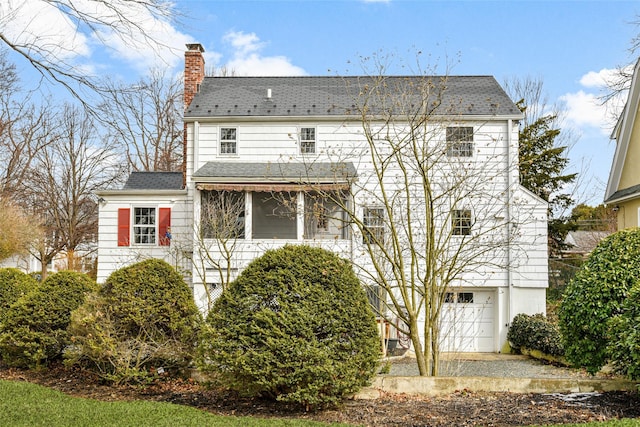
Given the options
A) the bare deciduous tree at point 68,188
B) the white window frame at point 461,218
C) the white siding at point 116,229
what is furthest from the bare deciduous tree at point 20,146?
the white window frame at point 461,218

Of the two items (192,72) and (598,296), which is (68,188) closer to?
(192,72)

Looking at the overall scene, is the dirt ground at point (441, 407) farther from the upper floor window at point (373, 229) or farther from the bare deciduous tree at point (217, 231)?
the bare deciduous tree at point (217, 231)

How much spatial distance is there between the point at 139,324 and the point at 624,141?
43.8 feet

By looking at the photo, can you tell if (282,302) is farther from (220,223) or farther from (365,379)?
(220,223)

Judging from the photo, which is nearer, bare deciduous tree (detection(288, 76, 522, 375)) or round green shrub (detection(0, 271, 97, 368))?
bare deciduous tree (detection(288, 76, 522, 375))

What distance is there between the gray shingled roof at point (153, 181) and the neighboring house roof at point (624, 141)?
44.1 feet

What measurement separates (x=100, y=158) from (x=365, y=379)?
30166 millimetres

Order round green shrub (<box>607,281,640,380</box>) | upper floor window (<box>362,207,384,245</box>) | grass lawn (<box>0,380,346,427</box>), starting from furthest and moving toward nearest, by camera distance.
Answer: upper floor window (<box>362,207,384,245</box>) < round green shrub (<box>607,281,640,380</box>) < grass lawn (<box>0,380,346,427</box>)

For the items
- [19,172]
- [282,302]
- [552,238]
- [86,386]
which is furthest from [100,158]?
[282,302]

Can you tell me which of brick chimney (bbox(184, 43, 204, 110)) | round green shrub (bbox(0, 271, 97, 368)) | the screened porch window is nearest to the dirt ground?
round green shrub (bbox(0, 271, 97, 368))

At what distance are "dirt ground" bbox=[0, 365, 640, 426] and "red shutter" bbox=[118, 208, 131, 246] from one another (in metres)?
10.8

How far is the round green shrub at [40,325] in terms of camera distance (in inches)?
424

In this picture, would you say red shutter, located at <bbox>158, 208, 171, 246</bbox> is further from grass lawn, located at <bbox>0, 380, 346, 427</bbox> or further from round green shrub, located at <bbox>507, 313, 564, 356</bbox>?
round green shrub, located at <bbox>507, 313, 564, 356</bbox>

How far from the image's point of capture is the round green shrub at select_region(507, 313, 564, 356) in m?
15.8
